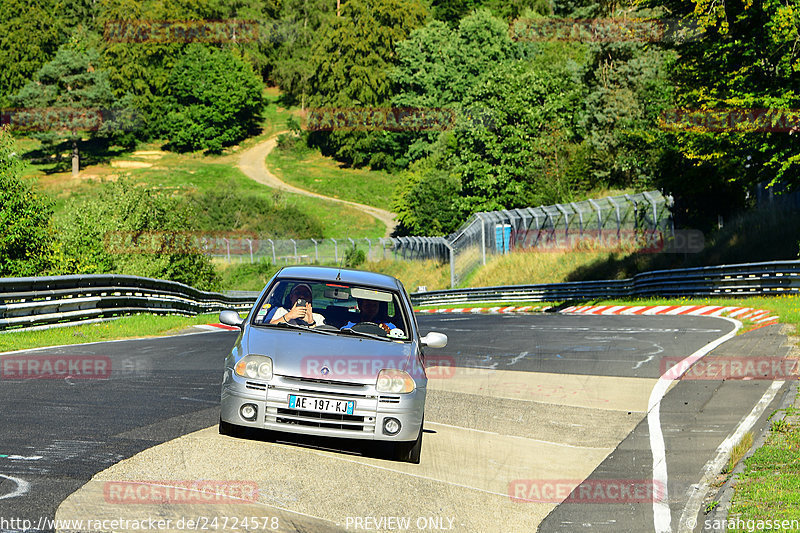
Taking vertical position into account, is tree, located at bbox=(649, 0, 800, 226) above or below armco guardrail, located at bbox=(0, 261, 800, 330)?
above

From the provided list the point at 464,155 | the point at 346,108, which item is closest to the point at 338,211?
the point at 346,108

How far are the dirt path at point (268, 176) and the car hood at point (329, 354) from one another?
251 ft

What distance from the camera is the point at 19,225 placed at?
28.8 metres

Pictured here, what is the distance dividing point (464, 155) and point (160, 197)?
78.9ft

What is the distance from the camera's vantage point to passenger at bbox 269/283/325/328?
872 cm

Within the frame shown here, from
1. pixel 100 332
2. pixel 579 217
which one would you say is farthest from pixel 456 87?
pixel 100 332

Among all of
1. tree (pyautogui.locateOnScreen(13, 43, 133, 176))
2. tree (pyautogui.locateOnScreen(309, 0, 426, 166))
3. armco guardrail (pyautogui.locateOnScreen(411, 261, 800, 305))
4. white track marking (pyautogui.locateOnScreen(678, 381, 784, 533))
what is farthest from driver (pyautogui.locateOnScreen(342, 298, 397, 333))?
tree (pyautogui.locateOnScreen(13, 43, 133, 176))

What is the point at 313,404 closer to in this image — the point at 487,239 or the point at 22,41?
the point at 487,239

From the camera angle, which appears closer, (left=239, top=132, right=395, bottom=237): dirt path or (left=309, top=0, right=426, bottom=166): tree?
(left=239, top=132, right=395, bottom=237): dirt path

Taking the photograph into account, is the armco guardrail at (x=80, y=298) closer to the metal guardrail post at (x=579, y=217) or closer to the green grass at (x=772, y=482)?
the green grass at (x=772, y=482)

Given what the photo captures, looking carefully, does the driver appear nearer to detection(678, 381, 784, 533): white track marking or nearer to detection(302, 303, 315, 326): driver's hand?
detection(302, 303, 315, 326): driver's hand

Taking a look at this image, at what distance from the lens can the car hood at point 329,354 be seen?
7.73 meters

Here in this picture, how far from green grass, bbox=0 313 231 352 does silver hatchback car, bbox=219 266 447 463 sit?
9429mm

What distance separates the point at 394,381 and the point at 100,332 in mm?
14419
